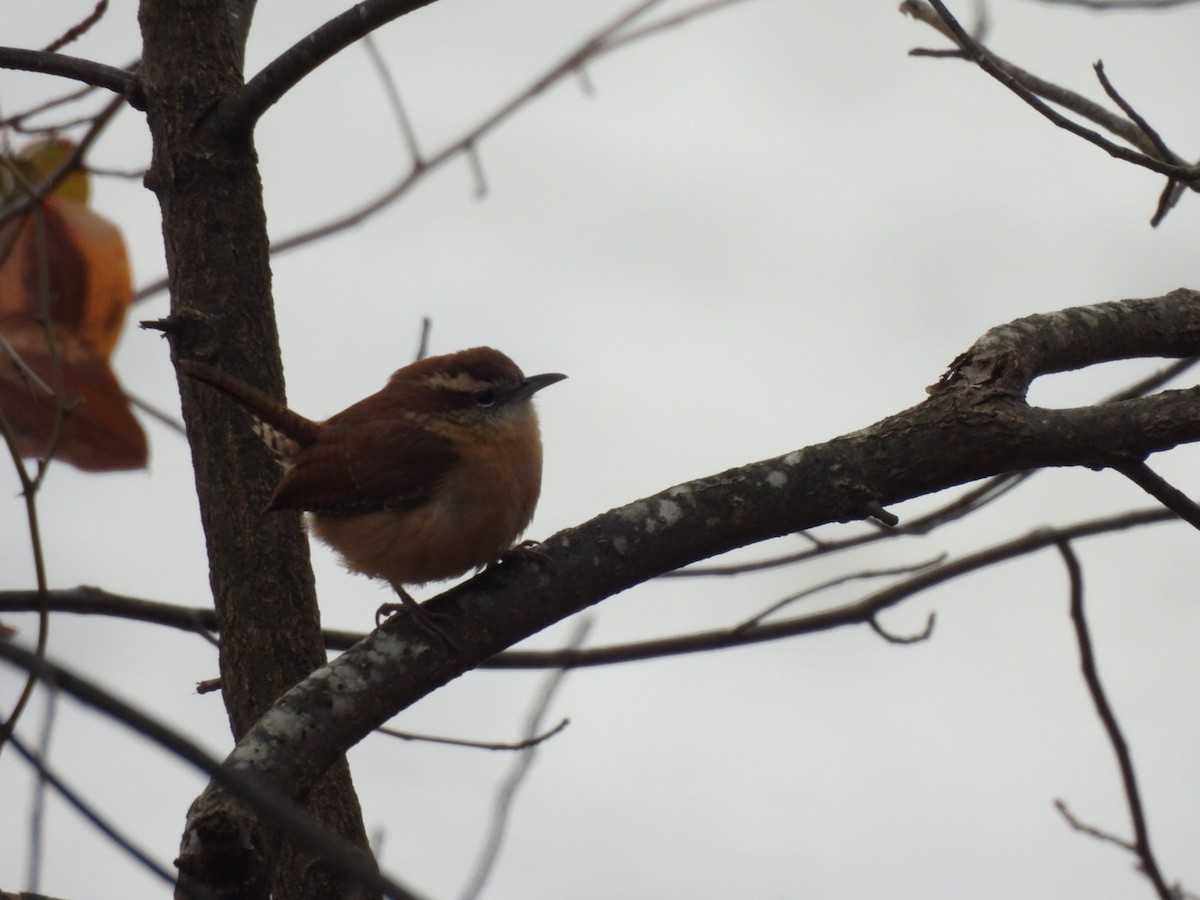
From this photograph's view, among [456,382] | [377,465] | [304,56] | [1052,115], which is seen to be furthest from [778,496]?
[456,382]

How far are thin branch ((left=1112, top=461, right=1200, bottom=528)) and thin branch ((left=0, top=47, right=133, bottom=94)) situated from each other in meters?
2.42

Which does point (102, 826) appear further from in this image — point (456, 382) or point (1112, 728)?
point (456, 382)

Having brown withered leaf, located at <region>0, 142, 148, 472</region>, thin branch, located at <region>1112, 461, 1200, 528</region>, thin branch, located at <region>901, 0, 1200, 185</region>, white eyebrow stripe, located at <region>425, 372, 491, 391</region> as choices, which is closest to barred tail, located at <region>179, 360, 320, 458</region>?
brown withered leaf, located at <region>0, 142, 148, 472</region>

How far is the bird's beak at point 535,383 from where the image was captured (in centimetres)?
434

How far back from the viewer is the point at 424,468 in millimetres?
3939

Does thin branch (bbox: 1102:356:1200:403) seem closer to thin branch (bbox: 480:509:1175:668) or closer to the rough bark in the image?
thin branch (bbox: 480:509:1175:668)

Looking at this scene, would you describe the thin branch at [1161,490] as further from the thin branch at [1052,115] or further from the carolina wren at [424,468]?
the carolina wren at [424,468]

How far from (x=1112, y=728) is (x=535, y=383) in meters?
2.07

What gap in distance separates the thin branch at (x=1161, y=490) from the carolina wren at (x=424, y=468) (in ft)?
5.76

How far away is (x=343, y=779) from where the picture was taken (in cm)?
301

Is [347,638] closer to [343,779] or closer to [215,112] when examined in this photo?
[343,779]

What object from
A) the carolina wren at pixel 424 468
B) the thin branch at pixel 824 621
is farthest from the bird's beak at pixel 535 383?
the thin branch at pixel 824 621

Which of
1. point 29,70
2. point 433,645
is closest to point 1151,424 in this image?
point 433,645

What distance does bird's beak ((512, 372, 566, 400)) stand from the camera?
434 cm
